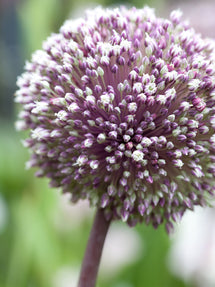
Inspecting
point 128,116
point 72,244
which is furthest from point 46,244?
point 128,116

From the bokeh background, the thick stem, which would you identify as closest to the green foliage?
the bokeh background

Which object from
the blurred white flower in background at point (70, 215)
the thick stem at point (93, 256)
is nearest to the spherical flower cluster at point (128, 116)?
the thick stem at point (93, 256)

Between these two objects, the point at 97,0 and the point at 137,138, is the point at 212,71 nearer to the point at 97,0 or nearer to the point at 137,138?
the point at 137,138

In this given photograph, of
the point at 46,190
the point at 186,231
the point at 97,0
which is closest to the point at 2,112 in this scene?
the point at 97,0

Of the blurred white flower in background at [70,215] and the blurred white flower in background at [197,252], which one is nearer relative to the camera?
the blurred white flower in background at [197,252]

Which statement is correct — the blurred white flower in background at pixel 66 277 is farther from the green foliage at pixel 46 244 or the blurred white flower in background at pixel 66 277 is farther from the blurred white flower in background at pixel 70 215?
the blurred white flower in background at pixel 70 215

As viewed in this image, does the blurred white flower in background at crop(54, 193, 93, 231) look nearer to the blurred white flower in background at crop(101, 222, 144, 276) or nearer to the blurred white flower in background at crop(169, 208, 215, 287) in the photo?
the blurred white flower in background at crop(101, 222, 144, 276)

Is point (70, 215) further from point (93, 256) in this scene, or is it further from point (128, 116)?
point (128, 116)
